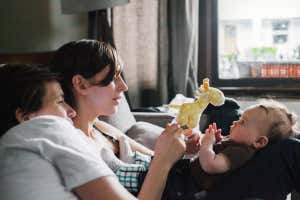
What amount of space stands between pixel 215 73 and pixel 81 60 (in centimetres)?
232

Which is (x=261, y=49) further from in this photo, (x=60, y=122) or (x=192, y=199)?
(x=60, y=122)

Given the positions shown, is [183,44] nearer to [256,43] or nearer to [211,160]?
[256,43]

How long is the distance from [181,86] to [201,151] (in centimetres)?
194

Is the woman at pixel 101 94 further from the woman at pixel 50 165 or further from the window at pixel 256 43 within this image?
the window at pixel 256 43

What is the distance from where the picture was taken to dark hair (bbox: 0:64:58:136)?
3.84 feet

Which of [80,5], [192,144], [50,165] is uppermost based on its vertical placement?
[80,5]

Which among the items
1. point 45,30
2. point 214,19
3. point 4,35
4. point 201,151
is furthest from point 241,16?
point 201,151

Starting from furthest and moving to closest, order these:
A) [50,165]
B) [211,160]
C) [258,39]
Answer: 1. [258,39]
2. [211,160]
3. [50,165]

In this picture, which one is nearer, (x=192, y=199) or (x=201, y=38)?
(x=192, y=199)

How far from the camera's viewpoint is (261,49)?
12.2 feet

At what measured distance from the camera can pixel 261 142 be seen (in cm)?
158

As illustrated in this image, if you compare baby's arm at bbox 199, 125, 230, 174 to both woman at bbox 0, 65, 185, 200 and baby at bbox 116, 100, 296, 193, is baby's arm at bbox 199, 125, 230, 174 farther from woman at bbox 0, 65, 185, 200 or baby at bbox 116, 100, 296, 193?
woman at bbox 0, 65, 185, 200

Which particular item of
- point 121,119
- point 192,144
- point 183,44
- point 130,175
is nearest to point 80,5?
point 121,119

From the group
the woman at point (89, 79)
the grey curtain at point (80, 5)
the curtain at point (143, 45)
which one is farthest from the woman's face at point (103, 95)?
the curtain at point (143, 45)
